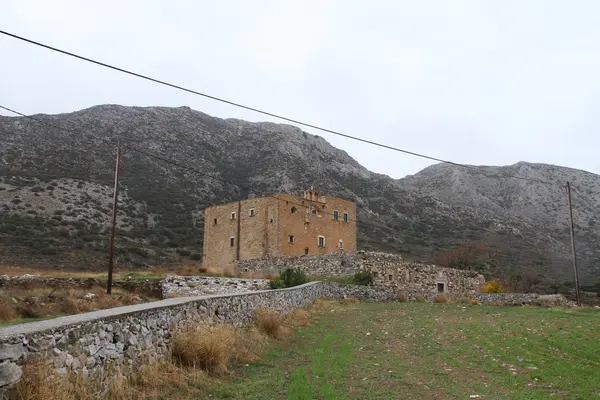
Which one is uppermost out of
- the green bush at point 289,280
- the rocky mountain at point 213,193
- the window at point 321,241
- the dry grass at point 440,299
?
the rocky mountain at point 213,193

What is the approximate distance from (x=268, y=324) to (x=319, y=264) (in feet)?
71.0

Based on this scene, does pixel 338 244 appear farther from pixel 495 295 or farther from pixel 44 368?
pixel 44 368

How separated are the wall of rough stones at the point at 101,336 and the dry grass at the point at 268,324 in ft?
5.97

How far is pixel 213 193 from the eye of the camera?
7600 centimetres

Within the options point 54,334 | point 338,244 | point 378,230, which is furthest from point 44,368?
point 378,230

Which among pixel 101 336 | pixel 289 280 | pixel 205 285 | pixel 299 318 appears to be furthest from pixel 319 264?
pixel 101 336

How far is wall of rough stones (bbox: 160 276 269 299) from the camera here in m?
27.3

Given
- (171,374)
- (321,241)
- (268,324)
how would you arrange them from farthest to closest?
1. (321,241)
2. (268,324)
3. (171,374)

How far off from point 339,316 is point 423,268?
58.2 ft

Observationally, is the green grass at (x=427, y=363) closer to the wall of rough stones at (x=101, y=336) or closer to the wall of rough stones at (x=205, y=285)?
the wall of rough stones at (x=101, y=336)

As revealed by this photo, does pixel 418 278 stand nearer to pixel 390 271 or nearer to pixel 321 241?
pixel 390 271

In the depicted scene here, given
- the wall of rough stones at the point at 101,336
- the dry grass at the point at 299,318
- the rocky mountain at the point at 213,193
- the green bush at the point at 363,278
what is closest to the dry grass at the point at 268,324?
the wall of rough stones at the point at 101,336

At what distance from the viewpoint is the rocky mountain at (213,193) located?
55.3 meters

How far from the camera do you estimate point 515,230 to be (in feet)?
265
